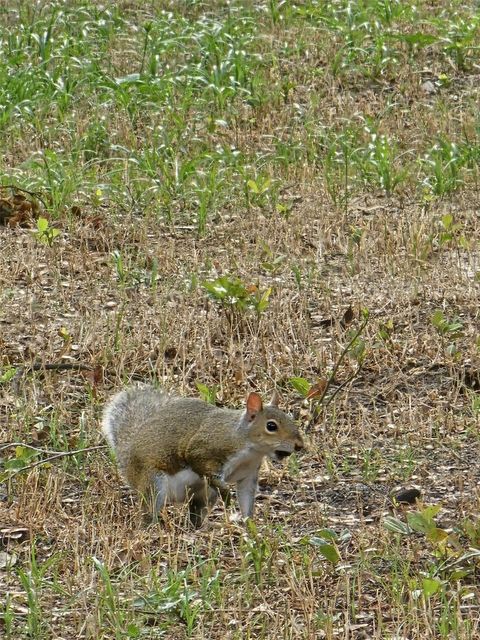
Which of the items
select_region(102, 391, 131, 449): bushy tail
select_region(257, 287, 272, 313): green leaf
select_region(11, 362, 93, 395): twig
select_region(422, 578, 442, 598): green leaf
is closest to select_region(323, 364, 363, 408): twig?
select_region(257, 287, 272, 313): green leaf

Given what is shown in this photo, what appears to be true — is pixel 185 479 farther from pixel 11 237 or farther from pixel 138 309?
pixel 11 237

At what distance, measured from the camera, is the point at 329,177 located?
948 cm

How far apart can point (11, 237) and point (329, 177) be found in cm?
214

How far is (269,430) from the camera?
5336 millimetres

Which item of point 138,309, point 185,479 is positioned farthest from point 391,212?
point 185,479

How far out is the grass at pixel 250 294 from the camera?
4.86 m

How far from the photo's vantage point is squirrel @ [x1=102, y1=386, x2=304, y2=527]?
5.35 meters

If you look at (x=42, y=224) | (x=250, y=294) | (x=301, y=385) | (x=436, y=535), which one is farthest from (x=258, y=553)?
(x=42, y=224)

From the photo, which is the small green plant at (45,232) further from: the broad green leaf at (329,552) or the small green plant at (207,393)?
the broad green leaf at (329,552)

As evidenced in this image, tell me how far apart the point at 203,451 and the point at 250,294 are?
199 cm

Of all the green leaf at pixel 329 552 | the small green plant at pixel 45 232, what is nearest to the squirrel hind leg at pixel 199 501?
the green leaf at pixel 329 552

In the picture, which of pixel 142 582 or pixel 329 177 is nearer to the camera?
pixel 142 582

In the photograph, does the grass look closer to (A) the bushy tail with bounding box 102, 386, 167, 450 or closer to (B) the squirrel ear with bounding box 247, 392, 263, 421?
(A) the bushy tail with bounding box 102, 386, 167, 450

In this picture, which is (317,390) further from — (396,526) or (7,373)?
(396,526)
